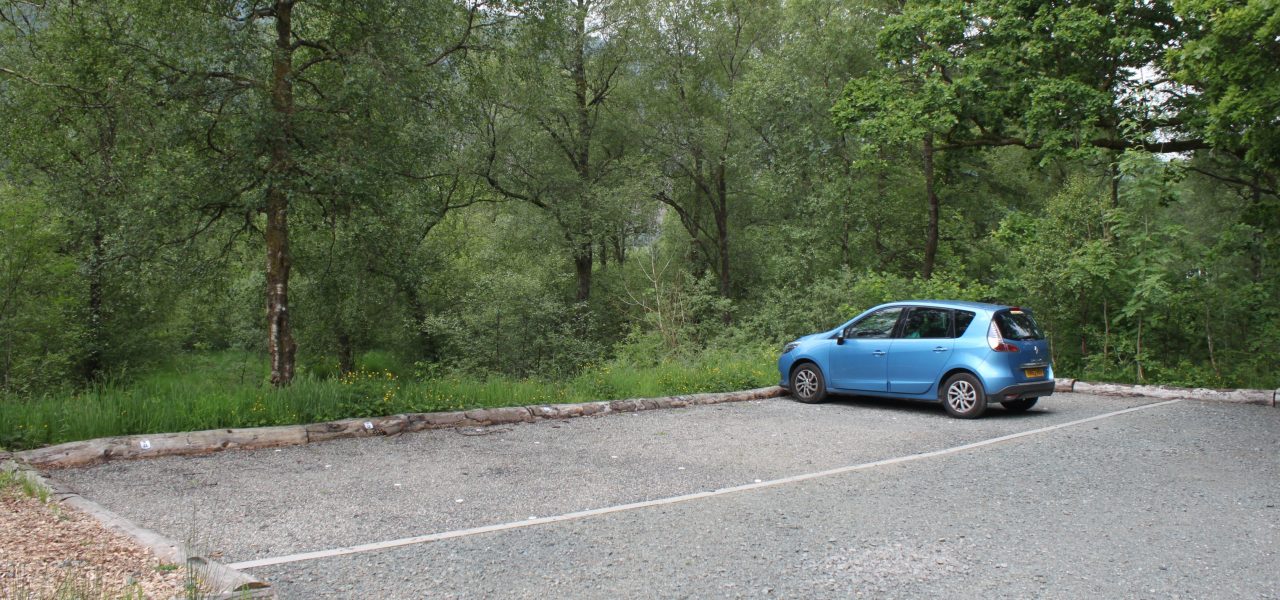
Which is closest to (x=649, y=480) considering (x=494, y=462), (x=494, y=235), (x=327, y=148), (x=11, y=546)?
(x=494, y=462)

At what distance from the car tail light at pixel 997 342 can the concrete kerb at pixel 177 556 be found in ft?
28.2

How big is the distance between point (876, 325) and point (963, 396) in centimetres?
157

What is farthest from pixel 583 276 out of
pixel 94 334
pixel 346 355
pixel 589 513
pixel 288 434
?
pixel 589 513

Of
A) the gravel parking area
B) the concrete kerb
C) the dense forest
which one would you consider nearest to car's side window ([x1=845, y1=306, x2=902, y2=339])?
the gravel parking area

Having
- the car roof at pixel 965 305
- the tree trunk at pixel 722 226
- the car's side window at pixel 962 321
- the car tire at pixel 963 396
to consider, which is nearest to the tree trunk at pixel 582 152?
the tree trunk at pixel 722 226

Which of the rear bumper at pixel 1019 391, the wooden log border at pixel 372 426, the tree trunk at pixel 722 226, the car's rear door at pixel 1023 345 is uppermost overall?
the tree trunk at pixel 722 226

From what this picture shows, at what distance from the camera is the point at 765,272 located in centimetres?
2834

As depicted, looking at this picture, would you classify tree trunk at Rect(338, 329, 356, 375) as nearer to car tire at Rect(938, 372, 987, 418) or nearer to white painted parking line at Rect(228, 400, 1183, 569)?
car tire at Rect(938, 372, 987, 418)

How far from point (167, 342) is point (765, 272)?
64.7 ft

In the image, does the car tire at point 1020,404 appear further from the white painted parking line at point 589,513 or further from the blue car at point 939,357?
the white painted parking line at point 589,513

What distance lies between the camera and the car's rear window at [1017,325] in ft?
30.9

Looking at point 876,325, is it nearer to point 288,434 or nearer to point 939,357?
point 939,357

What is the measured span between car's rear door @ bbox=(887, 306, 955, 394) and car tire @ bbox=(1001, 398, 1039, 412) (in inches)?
48.2

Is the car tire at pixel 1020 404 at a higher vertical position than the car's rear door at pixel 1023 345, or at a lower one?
lower
